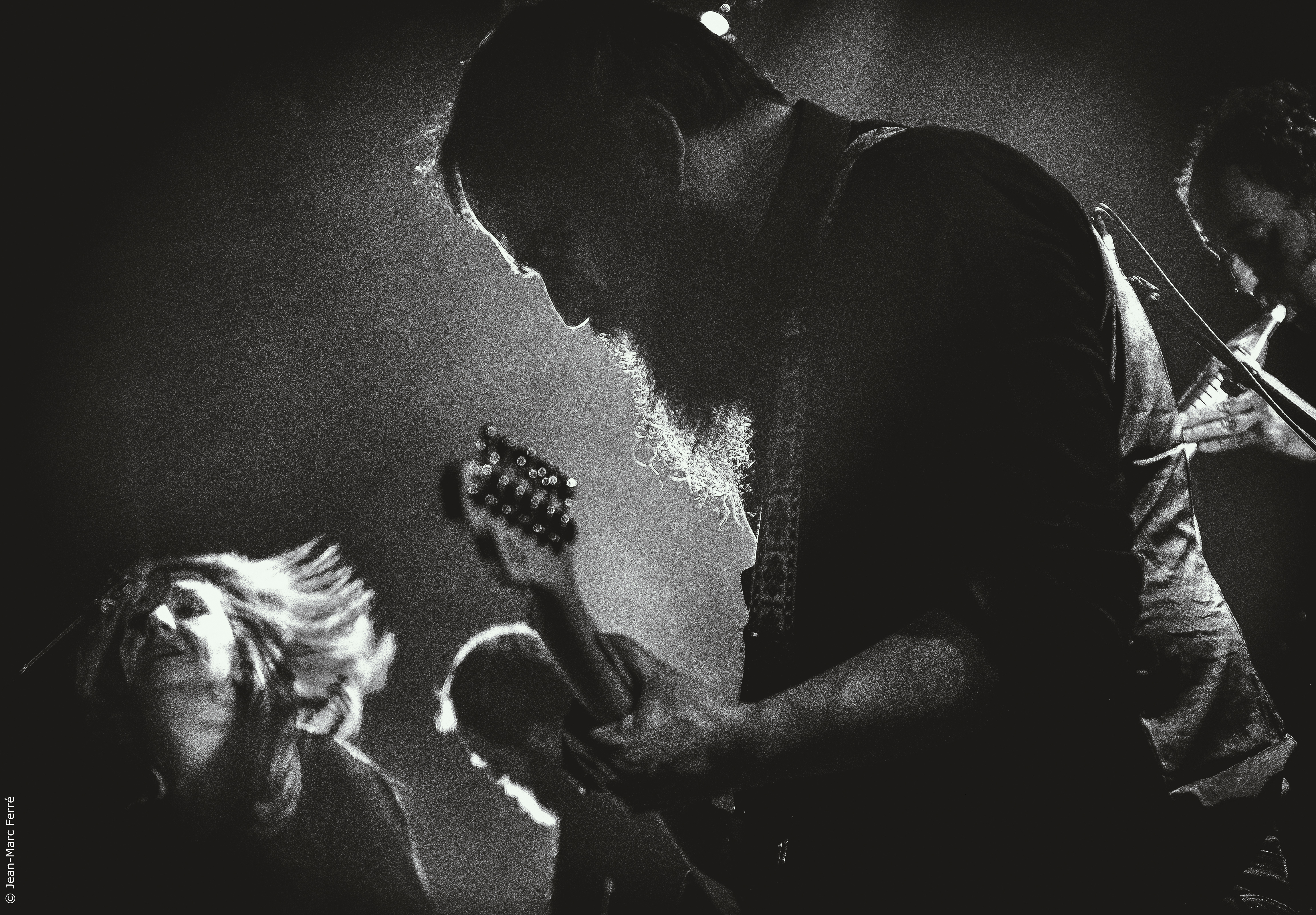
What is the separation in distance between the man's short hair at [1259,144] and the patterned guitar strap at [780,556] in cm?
149

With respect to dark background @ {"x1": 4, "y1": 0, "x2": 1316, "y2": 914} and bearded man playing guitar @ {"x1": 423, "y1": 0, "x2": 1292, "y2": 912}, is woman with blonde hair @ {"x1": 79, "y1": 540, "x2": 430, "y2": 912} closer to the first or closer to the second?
dark background @ {"x1": 4, "y1": 0, "x2": 1316, "y2": 914}

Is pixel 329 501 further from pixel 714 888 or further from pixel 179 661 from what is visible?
pixel 714 888

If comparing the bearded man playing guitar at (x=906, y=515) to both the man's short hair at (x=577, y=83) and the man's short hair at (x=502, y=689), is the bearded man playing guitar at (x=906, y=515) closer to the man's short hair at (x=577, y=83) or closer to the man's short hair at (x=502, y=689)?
the man's short hair at (x=577, y=83)

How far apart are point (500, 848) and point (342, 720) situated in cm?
73

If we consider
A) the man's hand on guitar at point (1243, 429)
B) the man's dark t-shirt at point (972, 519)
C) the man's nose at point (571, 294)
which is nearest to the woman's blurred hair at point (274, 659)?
the man's nose at point (571, 294)

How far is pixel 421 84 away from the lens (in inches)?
136

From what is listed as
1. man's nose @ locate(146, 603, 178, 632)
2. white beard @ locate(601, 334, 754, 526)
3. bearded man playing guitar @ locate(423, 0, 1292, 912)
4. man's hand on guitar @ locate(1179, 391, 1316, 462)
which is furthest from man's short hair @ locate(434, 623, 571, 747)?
man's hand on guitar @ locate(1179, 391, 1316, 462)

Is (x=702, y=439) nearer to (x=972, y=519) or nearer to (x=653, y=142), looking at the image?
(x=653, y=142)

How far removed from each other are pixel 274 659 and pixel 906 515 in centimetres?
279

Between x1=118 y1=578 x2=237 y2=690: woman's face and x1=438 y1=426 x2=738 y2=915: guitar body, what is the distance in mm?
2637

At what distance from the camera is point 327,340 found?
11.7 feet

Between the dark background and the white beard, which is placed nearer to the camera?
the white beard

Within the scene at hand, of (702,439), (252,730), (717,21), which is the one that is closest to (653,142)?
(702,439)

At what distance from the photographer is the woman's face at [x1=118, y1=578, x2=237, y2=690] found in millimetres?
3359
